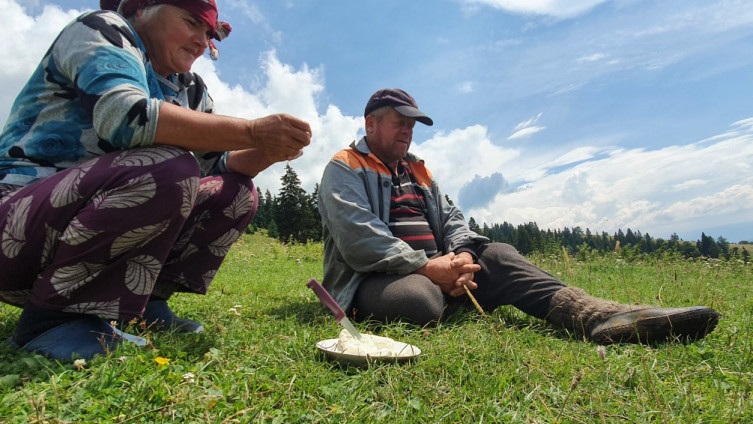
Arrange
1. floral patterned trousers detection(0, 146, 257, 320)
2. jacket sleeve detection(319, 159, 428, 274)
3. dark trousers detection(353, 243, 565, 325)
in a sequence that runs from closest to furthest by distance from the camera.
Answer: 1. floral patterned trousers detection(0, 146, 257, 320)
2. dark trousers detection(353, 243, 565, 325)
3. jacket sleeve detection(319, 159, 428, 274)

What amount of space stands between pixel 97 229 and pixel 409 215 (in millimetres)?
2565

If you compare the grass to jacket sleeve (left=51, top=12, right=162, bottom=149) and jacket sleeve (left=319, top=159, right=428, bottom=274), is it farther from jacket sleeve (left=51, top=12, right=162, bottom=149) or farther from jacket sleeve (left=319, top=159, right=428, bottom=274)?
jacket sleeve (left=51, top=12, right=162, bottom=149)

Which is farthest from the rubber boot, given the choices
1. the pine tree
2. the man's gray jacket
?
the pine tree

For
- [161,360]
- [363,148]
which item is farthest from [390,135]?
[161,360]

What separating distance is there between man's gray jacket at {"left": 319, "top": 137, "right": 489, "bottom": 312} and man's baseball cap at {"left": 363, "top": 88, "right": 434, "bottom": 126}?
15.1 inches

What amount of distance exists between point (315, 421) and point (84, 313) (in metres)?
1.32

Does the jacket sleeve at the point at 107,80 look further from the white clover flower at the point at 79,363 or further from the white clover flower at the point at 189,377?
the white clover flower at the point at 189,377

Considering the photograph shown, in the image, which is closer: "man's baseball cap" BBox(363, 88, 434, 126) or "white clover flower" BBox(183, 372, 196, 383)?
"white clover flower" BBox(183, 372, 196, 383)

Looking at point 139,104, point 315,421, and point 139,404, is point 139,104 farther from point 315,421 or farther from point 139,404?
point 315,421

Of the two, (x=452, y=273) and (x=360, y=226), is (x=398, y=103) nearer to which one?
(x=360, y=226)

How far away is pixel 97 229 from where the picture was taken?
204cm

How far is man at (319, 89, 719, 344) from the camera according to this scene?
2.95 m

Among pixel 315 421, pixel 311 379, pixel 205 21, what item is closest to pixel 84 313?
pixel 311 379

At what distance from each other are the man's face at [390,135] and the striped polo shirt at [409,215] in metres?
0.22
